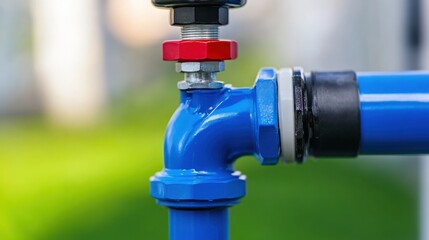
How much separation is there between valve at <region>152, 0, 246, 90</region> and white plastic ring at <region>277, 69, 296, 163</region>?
0.06m

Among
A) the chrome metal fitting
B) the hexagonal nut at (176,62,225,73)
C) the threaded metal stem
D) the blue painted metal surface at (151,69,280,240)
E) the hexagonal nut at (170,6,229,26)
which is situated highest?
the hexagonal nut at (170,6,229,26)

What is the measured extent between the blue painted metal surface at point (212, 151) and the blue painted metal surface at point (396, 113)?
0.27 feet

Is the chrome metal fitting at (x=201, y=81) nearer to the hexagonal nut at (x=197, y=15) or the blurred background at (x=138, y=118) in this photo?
the hexagonal nut at (x=197, y=15)

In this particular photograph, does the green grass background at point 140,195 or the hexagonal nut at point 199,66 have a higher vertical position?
the hexagonal nut at point 199,66

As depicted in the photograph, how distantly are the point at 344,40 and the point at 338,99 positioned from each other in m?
3.96

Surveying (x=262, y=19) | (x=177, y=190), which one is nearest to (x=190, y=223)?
(x=177, y=190)

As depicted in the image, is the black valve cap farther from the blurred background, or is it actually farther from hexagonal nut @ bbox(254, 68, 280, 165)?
the blurred background

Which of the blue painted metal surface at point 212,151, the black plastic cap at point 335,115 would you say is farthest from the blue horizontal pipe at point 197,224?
the black plastic cap at point 335,115

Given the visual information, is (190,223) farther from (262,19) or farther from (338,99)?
(262,19)

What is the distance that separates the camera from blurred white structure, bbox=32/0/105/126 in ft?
16.3

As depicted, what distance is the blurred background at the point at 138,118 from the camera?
293 centimetres

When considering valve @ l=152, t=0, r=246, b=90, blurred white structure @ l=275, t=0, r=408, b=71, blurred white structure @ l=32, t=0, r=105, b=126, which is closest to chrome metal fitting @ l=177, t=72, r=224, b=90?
valve @ l=152, t=0, r=246, b=90

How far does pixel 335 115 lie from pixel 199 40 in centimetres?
14

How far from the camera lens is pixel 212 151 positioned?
2.66 ft
